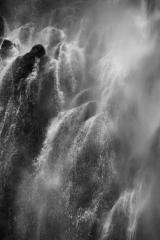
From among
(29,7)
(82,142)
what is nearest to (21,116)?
(82,142)

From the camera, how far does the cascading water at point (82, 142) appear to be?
20250 mm

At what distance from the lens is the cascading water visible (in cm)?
2025

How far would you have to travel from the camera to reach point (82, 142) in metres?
22.8

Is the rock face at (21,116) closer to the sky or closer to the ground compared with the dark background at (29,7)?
closer to the ground

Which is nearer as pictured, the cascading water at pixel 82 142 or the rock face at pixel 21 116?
the cascading water at pixel 82 142

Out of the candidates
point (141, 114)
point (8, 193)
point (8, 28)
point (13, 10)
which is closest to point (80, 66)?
point (141, 114)

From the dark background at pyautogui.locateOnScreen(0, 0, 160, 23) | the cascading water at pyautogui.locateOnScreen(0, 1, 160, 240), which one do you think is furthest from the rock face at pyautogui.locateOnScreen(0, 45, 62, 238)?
the dark background at pyautogui.locateOnScreen(0, 0, 160, 23)

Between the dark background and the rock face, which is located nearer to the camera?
the rock face

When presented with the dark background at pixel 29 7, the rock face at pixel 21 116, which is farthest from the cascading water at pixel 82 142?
the dark background at pixel 29 7

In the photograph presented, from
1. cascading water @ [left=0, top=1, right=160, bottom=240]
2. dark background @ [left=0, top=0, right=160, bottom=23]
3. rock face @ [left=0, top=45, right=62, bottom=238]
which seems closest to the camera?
cascading water @ [left=0, top=1, right=160, bottom=240]

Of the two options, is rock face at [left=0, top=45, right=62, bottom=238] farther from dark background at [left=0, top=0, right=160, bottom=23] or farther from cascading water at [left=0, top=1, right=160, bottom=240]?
dark background at [left=0, top=0, right=160, bottom=23]

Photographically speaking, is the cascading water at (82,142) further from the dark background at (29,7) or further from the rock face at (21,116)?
the dark background at (29,7)

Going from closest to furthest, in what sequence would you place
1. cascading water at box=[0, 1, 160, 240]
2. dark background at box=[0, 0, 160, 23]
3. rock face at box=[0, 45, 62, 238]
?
cascading water at box=[0, 1, 160, 240]
rock face at box=[0, 45, 62, 238]
dark background at box=[0, 0, 160, 23]

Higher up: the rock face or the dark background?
the dark background
